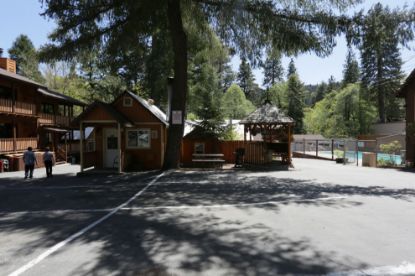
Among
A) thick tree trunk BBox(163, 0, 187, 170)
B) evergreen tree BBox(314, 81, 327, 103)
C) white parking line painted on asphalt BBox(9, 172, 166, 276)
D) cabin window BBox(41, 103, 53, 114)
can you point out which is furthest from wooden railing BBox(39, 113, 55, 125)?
evergreen tree BBox(314, 81, 327, 103)

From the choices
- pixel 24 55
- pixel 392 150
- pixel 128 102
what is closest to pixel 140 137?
pixel 128 102

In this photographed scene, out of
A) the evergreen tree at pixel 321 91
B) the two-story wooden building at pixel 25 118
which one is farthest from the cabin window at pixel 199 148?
the evergreen tree at pixel 321 91

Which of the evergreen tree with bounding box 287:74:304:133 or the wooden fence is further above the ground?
the evergreen tree with bounding box 287:74:304:133

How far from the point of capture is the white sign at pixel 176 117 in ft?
68.6

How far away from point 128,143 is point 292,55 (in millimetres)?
10997

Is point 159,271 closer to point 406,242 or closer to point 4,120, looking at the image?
point 406,242

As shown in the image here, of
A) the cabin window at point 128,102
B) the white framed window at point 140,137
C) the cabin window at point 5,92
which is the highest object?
the cabin window at point 5,92

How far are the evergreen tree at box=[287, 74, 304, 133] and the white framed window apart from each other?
57.2m

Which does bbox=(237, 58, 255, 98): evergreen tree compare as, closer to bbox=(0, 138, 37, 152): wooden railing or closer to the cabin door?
bbox=(0, 138, 37, 152): wooden railing

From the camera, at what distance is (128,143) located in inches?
944

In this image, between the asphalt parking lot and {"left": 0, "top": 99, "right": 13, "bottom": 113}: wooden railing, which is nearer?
the asphalt parking lot

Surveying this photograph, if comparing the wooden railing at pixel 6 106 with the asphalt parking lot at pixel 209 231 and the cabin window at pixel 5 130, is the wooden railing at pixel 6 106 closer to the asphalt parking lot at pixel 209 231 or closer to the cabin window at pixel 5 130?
the cabin window at pixel 5 130

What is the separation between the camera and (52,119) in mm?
35188

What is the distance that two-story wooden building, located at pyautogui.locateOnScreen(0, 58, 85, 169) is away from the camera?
2761cm
